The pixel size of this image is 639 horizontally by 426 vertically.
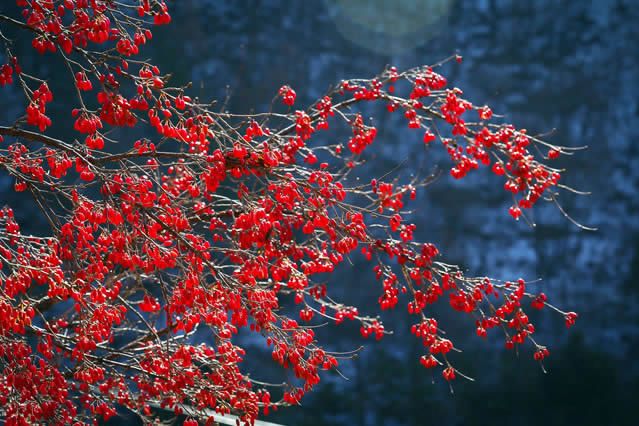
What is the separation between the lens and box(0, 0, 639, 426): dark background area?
23.4ft

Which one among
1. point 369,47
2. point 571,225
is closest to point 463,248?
point 571,225

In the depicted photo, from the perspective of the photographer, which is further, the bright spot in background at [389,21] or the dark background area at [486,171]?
the bright spot in background at [389,21]

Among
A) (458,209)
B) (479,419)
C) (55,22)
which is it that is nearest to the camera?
(55,22)

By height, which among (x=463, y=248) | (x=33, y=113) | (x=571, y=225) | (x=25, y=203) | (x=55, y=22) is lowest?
(x=33, y=113)

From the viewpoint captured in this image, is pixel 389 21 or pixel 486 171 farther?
pixel 389 21

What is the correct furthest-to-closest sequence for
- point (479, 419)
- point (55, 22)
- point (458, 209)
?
1. point (458, 209)
2. point (479, 419)
3. point (55, 22)

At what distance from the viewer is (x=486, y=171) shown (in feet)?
25.1

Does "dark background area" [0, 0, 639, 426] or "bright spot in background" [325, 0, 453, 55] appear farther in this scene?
"bright spot in background" [325, 0, 453, 55]

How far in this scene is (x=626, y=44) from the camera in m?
7.35

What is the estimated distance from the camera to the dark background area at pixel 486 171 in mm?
7141

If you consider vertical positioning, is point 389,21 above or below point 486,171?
above

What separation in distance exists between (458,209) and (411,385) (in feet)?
6.13

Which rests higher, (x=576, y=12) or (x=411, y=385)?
(x=576, y=12)

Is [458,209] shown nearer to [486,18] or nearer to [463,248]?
[463,248]
